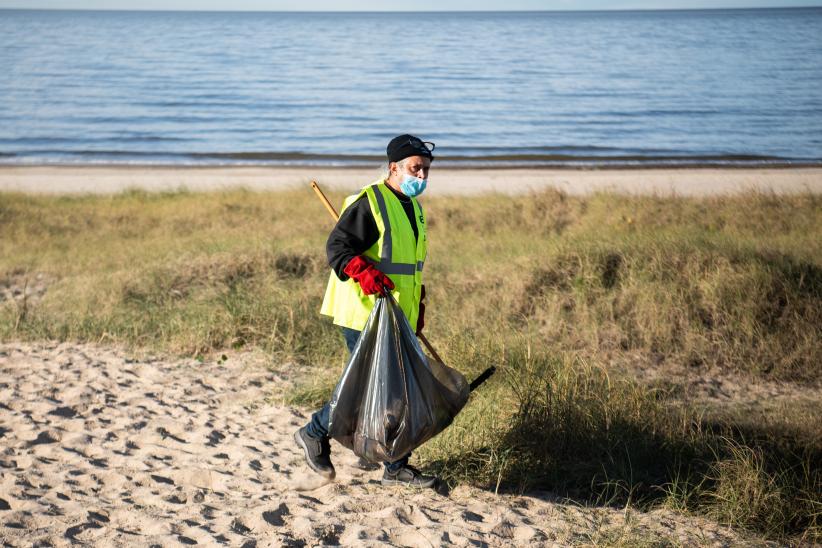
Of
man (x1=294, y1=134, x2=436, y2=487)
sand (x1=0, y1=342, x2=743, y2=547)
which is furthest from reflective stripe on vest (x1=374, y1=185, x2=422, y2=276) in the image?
sand (x1=0, y1=342, x2=743, y2=547)

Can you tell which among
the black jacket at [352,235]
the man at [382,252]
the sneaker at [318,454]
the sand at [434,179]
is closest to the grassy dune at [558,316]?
the sneaker at [318,454]

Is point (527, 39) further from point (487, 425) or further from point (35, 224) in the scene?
point (487, 425)

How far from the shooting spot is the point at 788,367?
6.45m

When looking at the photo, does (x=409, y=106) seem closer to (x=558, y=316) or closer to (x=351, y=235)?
(x=558, y=316)

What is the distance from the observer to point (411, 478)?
4.21 meters

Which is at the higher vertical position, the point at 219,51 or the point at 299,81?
the point at 219,51

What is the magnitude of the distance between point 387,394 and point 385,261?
2.02 ft

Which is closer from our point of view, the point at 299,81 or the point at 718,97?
the point at 718,97

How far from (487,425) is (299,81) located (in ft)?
128

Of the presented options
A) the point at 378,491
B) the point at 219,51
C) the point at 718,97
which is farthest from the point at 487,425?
the point at 219,51

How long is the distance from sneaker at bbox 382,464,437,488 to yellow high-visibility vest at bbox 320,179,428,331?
2.38ft

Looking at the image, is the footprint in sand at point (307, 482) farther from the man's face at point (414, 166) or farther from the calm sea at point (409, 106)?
the calm sea at point (409, 106)

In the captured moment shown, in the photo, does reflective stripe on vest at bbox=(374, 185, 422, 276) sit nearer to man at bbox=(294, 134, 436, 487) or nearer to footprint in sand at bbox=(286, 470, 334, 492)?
man at bbox=(294, 134, 436, 487)

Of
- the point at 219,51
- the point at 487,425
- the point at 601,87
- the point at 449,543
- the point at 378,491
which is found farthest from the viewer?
the point at 219,51
